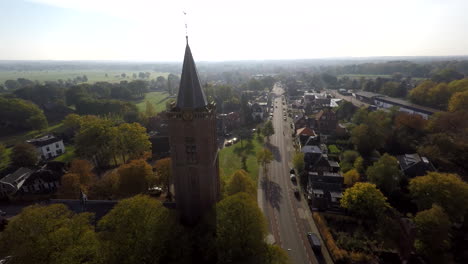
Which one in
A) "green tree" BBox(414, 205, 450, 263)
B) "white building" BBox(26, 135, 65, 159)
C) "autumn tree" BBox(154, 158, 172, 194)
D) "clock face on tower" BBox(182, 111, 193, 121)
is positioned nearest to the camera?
"clock face on tower" BBox(182, 111, 193, 121)

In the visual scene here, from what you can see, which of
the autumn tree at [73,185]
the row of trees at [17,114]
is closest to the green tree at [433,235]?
the autumn tree at [73,185]

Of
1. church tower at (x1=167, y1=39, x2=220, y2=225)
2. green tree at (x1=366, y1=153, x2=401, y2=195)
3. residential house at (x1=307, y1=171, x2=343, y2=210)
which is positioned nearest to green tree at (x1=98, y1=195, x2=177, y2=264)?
church tower at (x1=167, y1=39, x2=220, y2=225)

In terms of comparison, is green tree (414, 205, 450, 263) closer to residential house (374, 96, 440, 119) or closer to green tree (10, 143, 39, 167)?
residential house (374, 96, 440, 119)

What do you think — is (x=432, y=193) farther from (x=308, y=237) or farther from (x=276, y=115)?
(x=276, y=115)

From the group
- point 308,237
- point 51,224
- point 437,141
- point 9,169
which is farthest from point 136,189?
point 437,141

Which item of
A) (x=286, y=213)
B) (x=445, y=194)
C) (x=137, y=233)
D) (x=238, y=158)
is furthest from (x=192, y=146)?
(x=238, y=158)

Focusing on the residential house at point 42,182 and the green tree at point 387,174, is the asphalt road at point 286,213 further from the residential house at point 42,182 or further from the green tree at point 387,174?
the residential house at point 42,182
